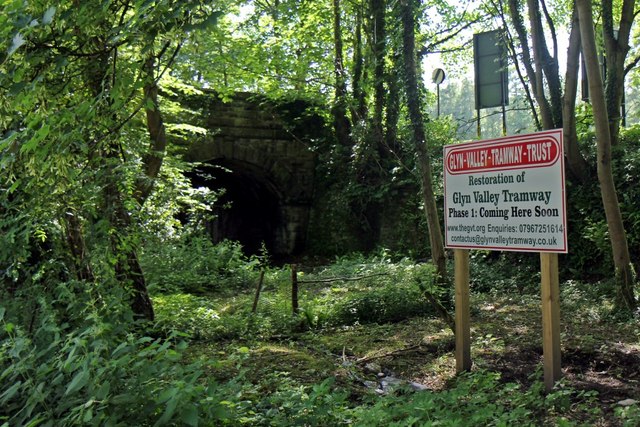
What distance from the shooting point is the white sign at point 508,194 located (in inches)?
174

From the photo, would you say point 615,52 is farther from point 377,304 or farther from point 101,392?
point 101,392

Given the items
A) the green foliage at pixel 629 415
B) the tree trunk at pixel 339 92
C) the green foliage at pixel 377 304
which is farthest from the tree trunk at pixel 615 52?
the green foliage at pixel 629 415

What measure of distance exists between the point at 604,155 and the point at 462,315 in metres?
3.29

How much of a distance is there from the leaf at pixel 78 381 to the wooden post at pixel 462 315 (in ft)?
11.1

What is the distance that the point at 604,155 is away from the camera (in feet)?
23.3

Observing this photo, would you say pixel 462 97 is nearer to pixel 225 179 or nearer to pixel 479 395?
pixel 225 179

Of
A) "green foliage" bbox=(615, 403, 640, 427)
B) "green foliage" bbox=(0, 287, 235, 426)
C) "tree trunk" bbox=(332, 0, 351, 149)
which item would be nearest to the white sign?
"green foliage" bbox=(615, 403, 640, 427)

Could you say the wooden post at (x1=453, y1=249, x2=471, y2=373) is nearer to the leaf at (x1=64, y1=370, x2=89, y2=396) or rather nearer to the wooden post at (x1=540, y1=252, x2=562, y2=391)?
→ the wooden post at (x1=540, y1=252, x2=562, y2=391)

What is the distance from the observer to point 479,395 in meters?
4.07

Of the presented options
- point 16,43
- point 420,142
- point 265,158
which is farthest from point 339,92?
point 16,43

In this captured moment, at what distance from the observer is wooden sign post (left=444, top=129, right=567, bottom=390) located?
4418 mm

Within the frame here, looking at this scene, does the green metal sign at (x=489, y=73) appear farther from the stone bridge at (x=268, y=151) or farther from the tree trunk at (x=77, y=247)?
the tree trunk at (x=77, y=247)

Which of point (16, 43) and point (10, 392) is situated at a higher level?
point (16, 43)

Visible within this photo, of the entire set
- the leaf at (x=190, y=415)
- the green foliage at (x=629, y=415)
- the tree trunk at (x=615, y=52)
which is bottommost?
the green foliage at (x=629, y=415)
